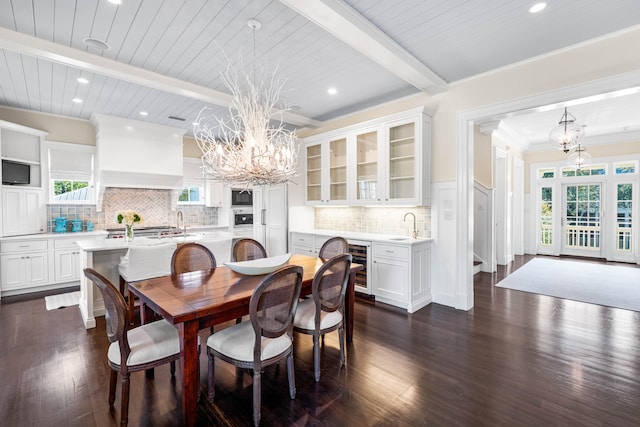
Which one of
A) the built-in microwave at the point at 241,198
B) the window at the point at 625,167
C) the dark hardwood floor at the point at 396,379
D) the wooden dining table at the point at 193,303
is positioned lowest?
the dark hardwood floor at the point at 396,379

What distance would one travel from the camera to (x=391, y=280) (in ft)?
13.3

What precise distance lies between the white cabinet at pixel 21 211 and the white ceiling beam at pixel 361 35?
5.28 m

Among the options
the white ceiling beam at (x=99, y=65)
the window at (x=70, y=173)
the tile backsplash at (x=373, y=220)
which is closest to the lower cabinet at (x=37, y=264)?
the window at (x=70, y=173)

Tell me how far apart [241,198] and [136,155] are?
7.47 feet

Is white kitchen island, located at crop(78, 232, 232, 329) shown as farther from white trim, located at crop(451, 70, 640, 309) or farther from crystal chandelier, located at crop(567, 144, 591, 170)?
crystal chandelier, located at crop(567, 144, 591, 170)

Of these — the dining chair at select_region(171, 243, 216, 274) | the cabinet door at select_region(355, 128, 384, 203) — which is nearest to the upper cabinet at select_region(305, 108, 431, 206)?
the cabinet door at select_region(355, 128, 384, 203)

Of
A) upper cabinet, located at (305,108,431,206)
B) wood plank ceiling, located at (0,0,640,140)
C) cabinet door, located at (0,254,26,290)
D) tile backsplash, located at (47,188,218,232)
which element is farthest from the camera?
tile backsplash, located at (47,188,218,232)

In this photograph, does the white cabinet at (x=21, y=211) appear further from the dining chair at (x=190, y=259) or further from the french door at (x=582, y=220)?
the french door at (x=582, y=220)

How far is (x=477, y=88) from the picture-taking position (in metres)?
3.72

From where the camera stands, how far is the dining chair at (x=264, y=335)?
184cm

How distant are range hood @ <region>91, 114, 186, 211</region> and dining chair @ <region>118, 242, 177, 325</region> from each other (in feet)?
8.18

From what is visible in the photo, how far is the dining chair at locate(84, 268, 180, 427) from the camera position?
1.77 meters

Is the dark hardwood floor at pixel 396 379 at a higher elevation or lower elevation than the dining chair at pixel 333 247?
lower

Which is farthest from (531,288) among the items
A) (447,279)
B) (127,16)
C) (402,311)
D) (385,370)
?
(127,16)
